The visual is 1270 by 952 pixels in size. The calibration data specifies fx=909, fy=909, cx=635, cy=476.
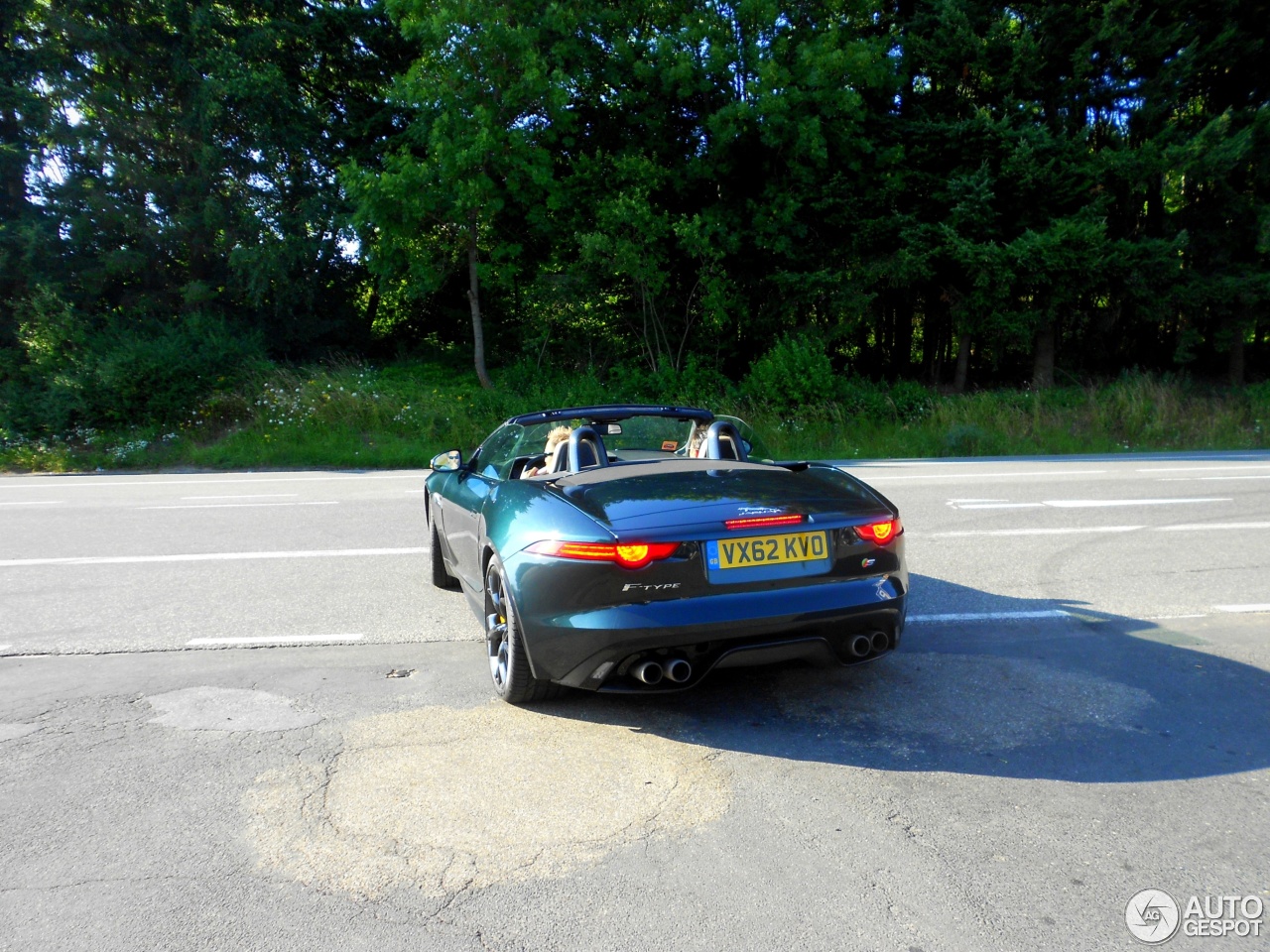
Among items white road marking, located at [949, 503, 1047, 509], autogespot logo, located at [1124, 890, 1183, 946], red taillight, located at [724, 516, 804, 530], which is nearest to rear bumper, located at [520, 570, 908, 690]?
red taillight, located at [724, 516, 804, 530]

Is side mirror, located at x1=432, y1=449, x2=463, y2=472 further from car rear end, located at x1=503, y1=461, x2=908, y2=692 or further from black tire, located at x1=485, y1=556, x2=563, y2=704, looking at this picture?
car rear end, located at x1=503, y1=461, x2=908, y2=692

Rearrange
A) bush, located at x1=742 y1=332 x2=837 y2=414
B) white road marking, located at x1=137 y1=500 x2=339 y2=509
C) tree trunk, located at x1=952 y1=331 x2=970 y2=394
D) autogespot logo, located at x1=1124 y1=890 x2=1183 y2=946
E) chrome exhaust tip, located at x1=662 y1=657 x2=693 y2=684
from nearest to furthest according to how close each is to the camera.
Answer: autogespot logo, located at x1=1124 y1=890 x2=1183 y2=946
chrome exhaust tip, located at x1=662 y1=657 x2=693 y2=684
white road marking, located at x1=137 y1=500 x2=339 y2=509
bush, located at x1=742 y1=332 x2=837 y2=414
tree trunk, located at x1=952 y1=331 x2=970 y2=394

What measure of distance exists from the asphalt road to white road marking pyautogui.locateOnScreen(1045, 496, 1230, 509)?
294cm

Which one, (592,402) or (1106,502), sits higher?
(592,402)

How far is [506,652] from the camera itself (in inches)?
167

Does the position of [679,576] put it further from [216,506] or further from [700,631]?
[216,506]

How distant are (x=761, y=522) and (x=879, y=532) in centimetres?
62

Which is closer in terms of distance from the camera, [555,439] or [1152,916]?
[1152,916]

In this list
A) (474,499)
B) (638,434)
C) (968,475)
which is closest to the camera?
(474,499)

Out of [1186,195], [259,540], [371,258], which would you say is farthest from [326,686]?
[1186,195]

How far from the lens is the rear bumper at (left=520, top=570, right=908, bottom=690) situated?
362 centimetres

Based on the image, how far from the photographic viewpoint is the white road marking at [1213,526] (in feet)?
26.7

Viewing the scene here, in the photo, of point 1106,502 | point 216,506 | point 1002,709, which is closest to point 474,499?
point 1002,709

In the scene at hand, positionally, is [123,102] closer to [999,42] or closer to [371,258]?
[371,258]
